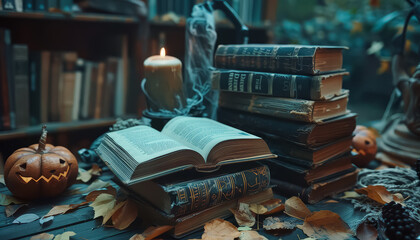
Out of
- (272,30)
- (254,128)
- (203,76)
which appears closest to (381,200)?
(254,128)

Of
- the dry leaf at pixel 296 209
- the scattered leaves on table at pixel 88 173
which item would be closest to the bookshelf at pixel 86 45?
the scattered leaves on table at pixel 88 173

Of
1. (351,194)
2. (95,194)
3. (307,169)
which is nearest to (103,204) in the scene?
(95,194)

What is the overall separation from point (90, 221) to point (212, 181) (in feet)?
0.86

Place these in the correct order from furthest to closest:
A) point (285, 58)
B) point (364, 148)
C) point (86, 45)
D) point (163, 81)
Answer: point (86, 45), point (364, 148), point (163, 81), point (285, 58)

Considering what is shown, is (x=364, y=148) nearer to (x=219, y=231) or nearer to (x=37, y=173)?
(x=219, y=231)

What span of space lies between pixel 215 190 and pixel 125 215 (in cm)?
19

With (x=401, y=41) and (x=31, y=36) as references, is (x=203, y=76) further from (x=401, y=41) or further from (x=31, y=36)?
(x=31, y=36)

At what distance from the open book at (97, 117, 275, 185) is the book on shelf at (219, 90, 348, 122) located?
12cm

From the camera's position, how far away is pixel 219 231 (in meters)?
0.65

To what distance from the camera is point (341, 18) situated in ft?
9.33

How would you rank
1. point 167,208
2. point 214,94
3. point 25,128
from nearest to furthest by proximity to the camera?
1. point 167,208
2. point 214,94
3. point 25,128

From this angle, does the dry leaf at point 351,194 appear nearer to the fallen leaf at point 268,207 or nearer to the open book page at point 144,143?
the fallen leaf at point 268,207

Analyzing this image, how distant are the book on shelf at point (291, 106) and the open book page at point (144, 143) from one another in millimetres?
284

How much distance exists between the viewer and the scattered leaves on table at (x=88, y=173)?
90 centimetres
